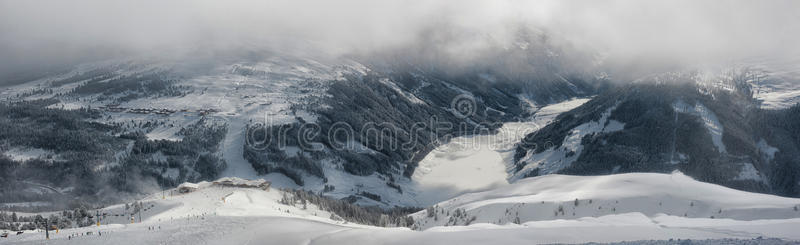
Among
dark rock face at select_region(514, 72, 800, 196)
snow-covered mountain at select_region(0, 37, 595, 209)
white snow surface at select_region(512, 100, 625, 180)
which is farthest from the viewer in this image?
white snow surface at select_region(512, 100, 625, 180)

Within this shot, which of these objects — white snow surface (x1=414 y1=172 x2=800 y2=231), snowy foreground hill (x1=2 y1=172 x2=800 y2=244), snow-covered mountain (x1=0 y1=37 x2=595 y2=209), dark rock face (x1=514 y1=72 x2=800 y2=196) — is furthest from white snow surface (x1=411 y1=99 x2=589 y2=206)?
white snow surface (x1=414 y1=172 x2=800 y2=231)

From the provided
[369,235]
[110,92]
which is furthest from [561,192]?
[110,92]

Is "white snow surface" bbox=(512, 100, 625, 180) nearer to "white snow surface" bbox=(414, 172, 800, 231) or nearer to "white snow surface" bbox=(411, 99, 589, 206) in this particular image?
"white snow surface" bbox=(411, 99, 589, 206)

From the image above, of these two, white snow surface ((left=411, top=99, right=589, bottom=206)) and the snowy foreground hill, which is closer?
the snowy foreground hill

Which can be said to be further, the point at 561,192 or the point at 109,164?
the point at 109,164

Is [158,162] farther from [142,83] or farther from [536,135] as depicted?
[536,135]

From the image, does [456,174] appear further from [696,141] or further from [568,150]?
[696,141]
